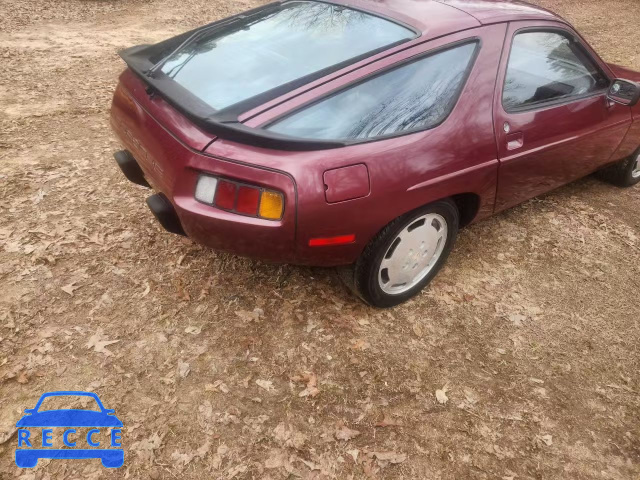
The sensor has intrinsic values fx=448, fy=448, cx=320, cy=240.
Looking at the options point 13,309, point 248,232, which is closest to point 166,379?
point 248,232

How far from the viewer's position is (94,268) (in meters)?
2.91

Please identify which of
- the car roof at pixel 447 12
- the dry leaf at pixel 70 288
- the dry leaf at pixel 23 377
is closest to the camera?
the dry leaf at pixel 23 377

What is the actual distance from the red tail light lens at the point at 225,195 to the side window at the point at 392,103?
1.05 feet

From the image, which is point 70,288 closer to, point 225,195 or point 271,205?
point 225,195

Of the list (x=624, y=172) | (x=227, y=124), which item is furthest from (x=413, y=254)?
(x=624, y=172)

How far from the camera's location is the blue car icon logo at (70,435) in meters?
1.97

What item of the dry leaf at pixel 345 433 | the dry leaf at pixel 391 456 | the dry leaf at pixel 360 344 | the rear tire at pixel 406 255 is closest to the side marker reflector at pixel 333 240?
the rear tire at pixel 406 255

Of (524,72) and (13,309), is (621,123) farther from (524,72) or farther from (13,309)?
(13,309)

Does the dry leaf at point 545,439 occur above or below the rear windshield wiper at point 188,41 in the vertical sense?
below

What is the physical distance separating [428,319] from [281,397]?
102 centimetres

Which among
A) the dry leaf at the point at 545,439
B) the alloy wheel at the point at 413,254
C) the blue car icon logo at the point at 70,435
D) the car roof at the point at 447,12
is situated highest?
the car roof at the point at 447,12

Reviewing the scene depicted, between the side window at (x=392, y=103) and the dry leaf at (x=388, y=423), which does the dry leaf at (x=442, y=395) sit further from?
the side window at (x=392, y=103)

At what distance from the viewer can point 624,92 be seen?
3086mm

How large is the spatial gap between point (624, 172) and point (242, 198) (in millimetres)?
3647
